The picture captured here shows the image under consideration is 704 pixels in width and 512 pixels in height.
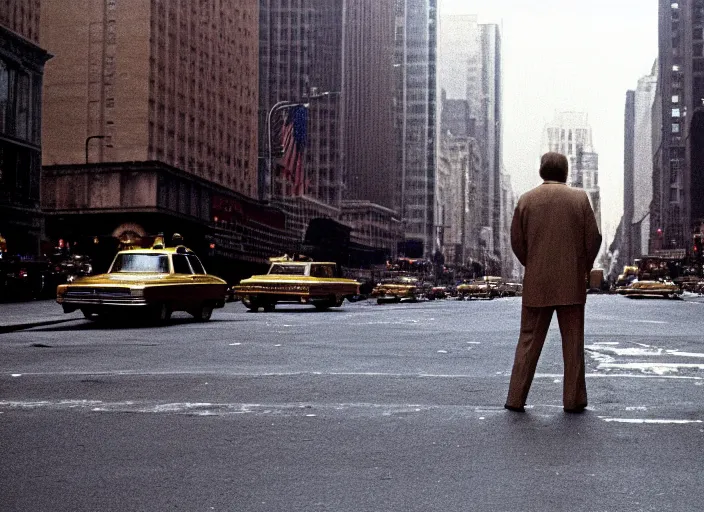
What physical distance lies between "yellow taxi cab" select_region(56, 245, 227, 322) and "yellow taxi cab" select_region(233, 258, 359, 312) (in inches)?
276

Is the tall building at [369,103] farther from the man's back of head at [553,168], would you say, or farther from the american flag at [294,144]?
the man's back of head at [553,168]

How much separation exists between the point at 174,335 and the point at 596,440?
38.5ft

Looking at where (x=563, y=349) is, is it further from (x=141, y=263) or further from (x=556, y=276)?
(x=141, y=263)

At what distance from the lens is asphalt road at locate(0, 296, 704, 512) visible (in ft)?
16.0

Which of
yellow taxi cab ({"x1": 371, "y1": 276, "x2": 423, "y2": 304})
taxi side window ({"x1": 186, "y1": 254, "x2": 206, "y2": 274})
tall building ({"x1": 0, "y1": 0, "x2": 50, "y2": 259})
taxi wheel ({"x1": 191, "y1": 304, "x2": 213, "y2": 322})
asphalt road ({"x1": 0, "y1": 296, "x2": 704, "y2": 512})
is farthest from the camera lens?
yellow taxi cab ({"x1": 371, "y1": 276, "x2": 423, "y2": 304})

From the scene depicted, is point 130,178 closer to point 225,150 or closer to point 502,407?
point 225,150

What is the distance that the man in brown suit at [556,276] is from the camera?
25.1 ft

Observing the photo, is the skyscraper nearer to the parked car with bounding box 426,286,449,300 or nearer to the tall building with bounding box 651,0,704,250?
the parked car with bounding box 426,286,449,300

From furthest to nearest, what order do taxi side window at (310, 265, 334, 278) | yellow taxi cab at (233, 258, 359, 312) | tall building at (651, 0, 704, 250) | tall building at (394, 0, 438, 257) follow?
tall building at (394, 0, 438, 257) → tall building at (651, 0, 704, 250) → taxi side window at (310, 265, 334, 278) → yellow taxi cab at (233, 258, 359, 312)

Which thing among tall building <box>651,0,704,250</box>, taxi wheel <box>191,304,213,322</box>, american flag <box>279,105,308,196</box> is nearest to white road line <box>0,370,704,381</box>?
taxi wheel <box>191,304,213,322</box>

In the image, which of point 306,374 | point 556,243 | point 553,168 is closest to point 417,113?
point 306,374

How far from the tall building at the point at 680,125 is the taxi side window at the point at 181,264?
449 ft

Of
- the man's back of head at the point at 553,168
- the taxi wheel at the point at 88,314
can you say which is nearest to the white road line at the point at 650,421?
the man's back of head at the point at 553,168

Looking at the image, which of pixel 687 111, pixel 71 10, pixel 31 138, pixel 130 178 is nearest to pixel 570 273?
pixel 31 138
